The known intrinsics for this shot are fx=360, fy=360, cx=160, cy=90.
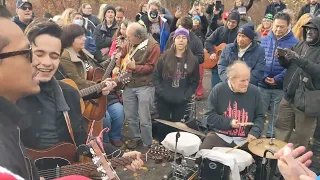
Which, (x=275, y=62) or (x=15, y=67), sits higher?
(x=15, y=67)

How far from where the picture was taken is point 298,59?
4395 mm

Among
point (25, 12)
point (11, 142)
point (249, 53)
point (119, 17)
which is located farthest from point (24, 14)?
point (11, 142)

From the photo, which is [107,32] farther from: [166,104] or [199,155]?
[199,155]

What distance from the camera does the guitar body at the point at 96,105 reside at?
4.52 m

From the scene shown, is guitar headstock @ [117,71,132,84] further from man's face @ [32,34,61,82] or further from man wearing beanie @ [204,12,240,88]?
man wearing beanie @ [204,12,240,88]

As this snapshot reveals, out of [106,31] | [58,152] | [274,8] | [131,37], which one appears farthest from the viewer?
[274,8]

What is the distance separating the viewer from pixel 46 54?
9.32 ft

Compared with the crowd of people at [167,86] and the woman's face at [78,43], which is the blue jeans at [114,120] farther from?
the woman's face at [78,43]

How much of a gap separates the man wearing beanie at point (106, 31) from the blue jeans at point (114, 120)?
5.93 ft

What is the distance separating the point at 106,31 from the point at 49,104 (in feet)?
15.8

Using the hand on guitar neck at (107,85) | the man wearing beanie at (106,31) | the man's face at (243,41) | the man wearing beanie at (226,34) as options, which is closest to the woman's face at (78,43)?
the hand on guitar neck at (107,85)

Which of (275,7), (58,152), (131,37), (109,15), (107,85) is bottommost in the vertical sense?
(58,152)

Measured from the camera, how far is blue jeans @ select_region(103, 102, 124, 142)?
538cm

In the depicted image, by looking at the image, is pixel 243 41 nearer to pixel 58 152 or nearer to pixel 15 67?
pixel 58 152
